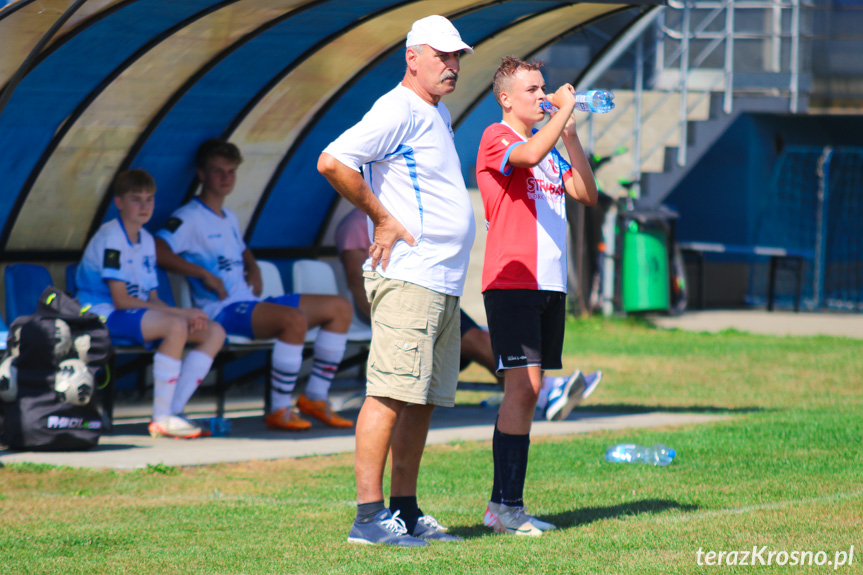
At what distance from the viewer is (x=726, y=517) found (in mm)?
5062

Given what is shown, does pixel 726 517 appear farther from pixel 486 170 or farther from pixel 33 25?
pixel 33 25

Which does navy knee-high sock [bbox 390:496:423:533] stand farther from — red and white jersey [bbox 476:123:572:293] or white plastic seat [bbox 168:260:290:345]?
white plastic seat [bbox 168:260:290:345]

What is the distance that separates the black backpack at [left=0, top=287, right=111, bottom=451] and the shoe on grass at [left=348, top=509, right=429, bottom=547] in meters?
2.77

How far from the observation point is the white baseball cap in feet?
15.2

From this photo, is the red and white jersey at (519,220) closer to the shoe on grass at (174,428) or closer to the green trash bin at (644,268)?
the shoe on grass at (174,428)

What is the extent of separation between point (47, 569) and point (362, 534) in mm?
1177

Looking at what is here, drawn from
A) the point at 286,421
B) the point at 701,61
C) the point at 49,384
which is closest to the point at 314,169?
the point at 286,421

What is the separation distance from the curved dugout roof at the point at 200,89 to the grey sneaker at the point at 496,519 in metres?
3.49

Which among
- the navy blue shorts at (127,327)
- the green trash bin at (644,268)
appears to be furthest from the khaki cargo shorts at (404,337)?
the green trash bin at (644,268)

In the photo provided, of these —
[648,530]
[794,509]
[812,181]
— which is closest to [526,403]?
[648,530]

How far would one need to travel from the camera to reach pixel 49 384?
680 cm

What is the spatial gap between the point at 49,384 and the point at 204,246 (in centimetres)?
179

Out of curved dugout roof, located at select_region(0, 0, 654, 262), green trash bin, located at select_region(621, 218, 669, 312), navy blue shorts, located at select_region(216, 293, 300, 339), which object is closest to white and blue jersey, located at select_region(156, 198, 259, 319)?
navy blue shorts, located at select_region(216, 293, 300, 339)

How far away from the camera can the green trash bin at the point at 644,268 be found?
15430mm
